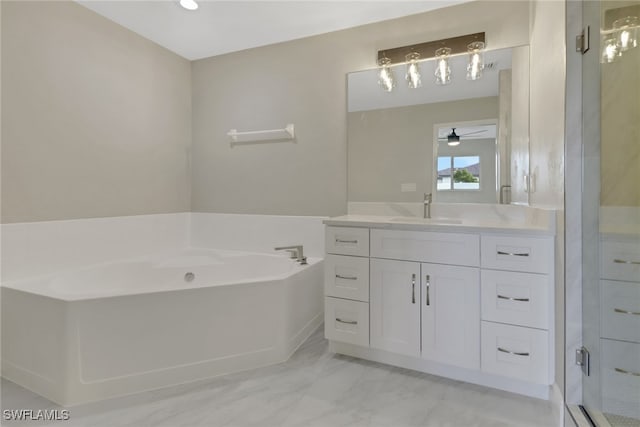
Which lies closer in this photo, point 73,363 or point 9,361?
point 73,363

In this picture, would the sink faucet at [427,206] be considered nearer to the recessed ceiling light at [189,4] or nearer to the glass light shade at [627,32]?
the glass light shade at [627,32]

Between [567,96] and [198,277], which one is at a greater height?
[567,96]

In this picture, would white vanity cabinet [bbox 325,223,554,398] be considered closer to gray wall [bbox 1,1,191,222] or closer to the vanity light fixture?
the vanity light fixture

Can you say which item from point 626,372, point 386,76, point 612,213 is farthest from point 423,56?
point 626,372

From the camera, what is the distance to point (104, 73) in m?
2.49

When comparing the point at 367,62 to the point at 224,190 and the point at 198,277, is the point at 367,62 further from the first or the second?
the point at 198,277

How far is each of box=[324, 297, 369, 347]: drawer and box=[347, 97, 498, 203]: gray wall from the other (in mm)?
853

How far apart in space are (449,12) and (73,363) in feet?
10.3

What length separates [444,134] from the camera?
2.29m

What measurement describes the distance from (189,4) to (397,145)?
1.78 m

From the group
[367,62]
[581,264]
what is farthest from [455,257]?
[367,62]

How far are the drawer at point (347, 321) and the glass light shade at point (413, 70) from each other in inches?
63.3

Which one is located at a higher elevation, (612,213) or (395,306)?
(612,213)

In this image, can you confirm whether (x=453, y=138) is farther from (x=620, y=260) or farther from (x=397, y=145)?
(x=620, y=260)
